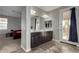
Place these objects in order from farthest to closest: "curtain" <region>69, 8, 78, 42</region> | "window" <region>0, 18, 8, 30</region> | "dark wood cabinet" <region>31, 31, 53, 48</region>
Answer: "dark wood cabinet" <region>31, 31, 53, 48</region>, "curtain" <region>69, 8, 78, 42</region>, "window" <region>0, 18, 8, 30</region>

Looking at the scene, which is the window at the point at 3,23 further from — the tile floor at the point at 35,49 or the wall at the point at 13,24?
the tile floor at the point at 35,49

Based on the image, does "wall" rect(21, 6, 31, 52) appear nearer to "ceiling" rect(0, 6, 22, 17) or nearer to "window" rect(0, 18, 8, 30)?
"ceiling" rect(0, 6, 22, 17)

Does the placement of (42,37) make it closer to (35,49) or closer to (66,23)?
(35,49)

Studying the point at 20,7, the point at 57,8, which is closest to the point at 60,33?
the point at 57,8

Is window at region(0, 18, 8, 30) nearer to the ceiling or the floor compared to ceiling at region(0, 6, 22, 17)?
nearer to the floor

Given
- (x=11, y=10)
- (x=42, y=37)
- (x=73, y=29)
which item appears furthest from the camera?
(x=42, y=37)

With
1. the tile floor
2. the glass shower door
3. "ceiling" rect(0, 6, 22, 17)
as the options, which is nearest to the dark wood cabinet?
the tile floor

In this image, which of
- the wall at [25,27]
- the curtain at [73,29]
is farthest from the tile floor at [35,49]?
the curtain at [73,29]

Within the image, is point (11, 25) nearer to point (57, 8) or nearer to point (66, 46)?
point (57, 8)

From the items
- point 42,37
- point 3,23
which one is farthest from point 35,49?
point 3,23

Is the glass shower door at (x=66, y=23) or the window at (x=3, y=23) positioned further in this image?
the glass shower door at (x=66, y=23)

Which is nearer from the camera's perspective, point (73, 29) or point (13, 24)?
point (13, 24)

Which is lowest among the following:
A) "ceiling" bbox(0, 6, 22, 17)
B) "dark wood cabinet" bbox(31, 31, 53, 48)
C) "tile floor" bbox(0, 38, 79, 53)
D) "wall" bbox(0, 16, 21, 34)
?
"tile floor" bbox(0, 38, 79, 53)

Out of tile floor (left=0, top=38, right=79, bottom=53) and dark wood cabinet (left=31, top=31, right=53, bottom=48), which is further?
dark wood cabinet (left=31, top=31, right=53, bottom=48)
